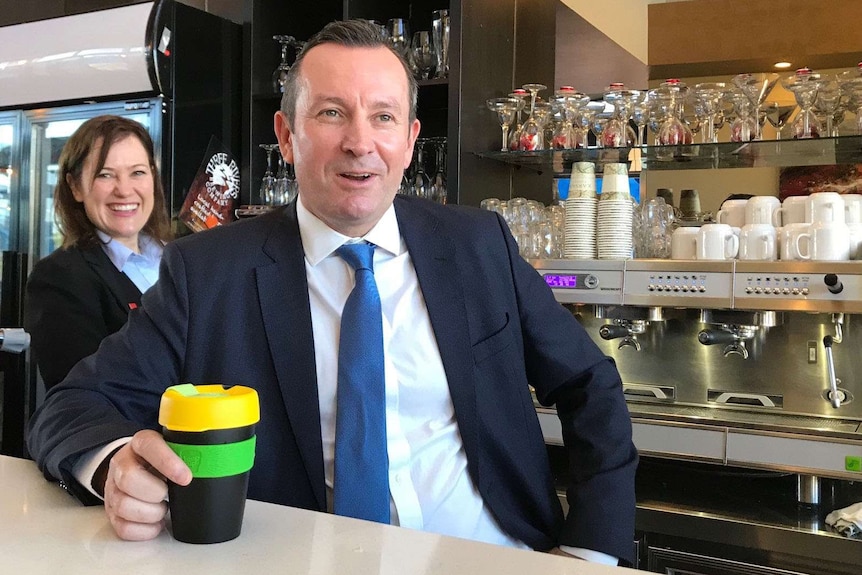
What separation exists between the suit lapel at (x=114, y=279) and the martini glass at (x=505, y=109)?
1.49 meters

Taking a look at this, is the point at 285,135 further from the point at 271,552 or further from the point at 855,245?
the point at 855,245

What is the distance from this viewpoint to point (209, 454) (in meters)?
0.82

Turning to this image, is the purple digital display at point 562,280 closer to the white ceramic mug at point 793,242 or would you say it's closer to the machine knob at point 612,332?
the machine knob at point 612,332

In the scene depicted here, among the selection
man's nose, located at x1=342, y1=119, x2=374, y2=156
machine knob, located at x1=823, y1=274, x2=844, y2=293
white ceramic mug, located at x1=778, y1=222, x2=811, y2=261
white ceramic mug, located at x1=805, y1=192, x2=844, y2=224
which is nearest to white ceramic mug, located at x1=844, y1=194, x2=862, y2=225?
white ceramic mug, located at x1=805, y1=192, x2=844, y2=224

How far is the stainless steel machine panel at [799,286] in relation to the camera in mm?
2393

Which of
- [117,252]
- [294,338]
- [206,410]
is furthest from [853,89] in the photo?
[206,410]

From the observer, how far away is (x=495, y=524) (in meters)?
1.41

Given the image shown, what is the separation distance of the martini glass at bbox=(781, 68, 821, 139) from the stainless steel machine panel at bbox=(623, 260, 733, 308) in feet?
1.58

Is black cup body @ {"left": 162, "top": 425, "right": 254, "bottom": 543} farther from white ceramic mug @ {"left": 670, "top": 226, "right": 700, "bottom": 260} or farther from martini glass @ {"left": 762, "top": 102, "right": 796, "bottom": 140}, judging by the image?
martini glass @ {"left": 762, "top": 102, "right": 796, "bottom": 140}

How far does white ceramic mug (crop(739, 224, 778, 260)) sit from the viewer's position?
2578 mm

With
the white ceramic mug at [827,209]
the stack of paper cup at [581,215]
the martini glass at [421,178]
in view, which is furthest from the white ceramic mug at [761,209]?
the martini glass at [421,178]

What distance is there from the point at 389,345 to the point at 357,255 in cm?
15

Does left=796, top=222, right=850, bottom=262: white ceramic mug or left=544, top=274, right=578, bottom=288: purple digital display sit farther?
left=544, top=274, right=578, bottom=288: purple digital display

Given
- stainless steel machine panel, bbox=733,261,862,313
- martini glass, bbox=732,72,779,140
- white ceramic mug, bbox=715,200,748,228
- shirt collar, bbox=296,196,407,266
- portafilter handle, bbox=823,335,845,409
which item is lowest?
portafilter handle, bbox=823,335,845,409
